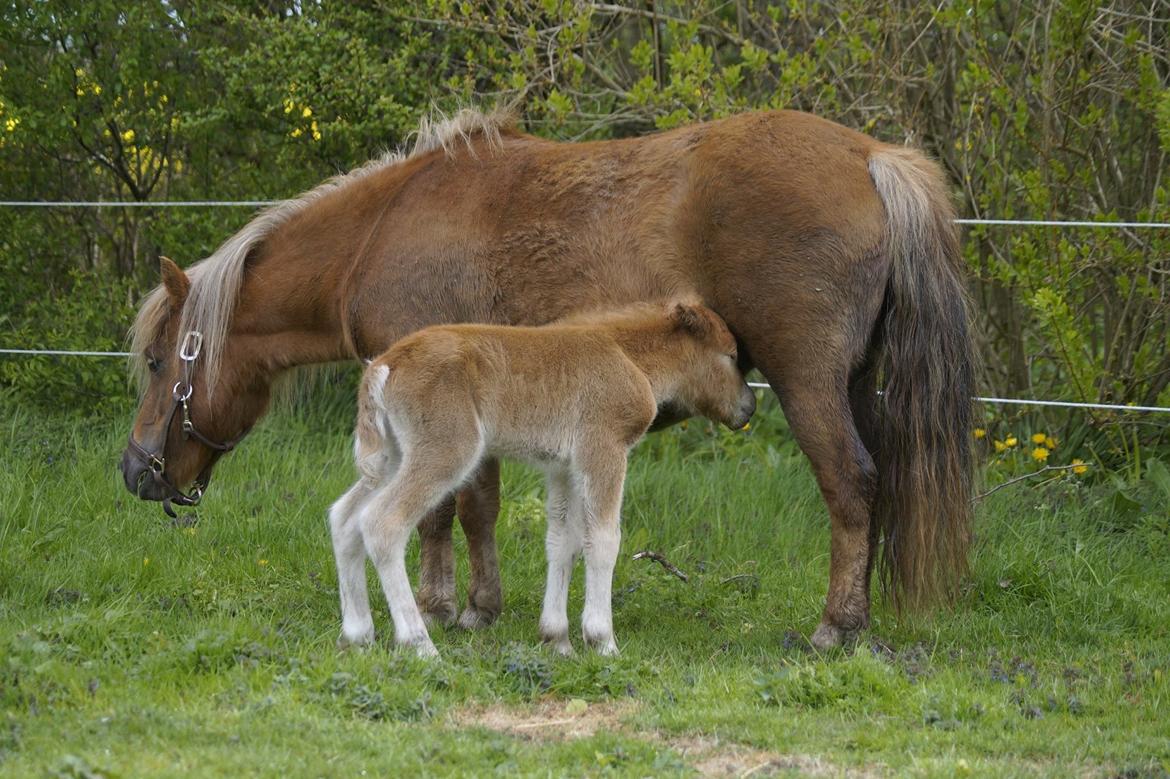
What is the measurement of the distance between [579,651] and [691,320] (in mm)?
1404

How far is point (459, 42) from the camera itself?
29.5 feet

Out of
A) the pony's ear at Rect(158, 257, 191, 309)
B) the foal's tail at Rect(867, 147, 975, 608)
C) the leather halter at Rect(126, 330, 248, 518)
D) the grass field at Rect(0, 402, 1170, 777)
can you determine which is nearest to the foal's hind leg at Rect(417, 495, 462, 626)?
the grass field at Rect(0, 402, 1170, 777)

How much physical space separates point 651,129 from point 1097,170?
2943mm

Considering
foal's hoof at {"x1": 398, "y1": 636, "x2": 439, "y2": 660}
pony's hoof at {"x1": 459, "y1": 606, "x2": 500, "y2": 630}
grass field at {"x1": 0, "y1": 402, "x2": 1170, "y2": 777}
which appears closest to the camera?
grass field at {"x1": 0, "y1": 402, "x2": 1170, "y2": 777}

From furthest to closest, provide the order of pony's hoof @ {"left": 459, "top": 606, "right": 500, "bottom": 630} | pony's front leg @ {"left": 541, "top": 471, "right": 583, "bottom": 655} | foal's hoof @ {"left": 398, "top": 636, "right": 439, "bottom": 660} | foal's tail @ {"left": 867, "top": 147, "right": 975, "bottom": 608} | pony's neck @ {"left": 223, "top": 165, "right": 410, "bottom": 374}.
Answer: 1. pony's neck @ {"left": 223, "top": 165, "right": 410, "bottom": 374}
2. pony's hoof @ {"left": 459, "top": 606, "right": 500, "bottom": 630}
3. foal's tail @ {"left": 867, "top": 147, "right": 975, "bottom": 608}
4. pony's front leg @ {"left": 541, "top": 471, "right": 583, "bottom": 655}
5. foal's hoof @ {"left": 398, "top": 636, "right": 439, "bottom": 660}

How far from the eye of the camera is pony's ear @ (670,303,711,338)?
5453 millimetres

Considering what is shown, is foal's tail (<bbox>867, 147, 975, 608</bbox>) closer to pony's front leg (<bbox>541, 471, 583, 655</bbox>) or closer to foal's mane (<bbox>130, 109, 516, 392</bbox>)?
pony's front leg (<bbox>541, 471, 583, 655</bbox>)

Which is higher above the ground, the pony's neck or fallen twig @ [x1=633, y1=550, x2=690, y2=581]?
the pony's neck

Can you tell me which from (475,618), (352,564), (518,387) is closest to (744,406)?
(518,387)

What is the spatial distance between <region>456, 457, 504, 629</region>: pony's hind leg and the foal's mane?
1344 mm

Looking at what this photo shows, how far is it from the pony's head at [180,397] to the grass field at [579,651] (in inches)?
16.4

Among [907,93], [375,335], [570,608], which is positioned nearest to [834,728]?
[570,608]

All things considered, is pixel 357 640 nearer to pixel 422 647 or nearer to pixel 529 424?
pixel 422 647

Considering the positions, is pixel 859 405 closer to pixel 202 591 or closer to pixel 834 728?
pixel 834 728
